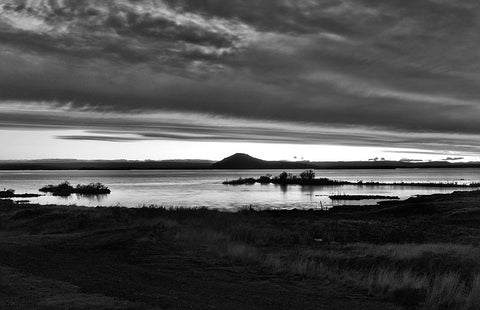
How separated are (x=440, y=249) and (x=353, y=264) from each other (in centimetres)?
443

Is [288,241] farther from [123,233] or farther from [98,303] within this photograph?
[98,303]

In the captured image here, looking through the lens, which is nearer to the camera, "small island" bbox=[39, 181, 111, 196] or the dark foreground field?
the dark foreground field

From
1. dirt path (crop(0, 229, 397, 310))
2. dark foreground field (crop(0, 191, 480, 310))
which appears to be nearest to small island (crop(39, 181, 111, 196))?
dark foreground field (crop(0, 191, 480, 310))

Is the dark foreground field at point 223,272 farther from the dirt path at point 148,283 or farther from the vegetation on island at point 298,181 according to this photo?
the vegetation on island at point 298,181

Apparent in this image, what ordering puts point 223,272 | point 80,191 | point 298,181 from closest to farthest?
point 223,272 < point 80,191 < point 298,181

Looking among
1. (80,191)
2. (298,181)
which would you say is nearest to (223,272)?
(80,191)

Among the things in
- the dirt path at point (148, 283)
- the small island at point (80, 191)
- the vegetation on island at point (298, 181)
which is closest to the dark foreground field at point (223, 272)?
the dirt path at point (148, 283)

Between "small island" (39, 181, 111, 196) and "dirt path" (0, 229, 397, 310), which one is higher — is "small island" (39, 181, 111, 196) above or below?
below

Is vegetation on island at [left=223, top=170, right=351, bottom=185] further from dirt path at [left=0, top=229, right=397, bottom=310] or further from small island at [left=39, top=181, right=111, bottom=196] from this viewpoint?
dirt path at [left=0, top=229, right=397, bottom=310]

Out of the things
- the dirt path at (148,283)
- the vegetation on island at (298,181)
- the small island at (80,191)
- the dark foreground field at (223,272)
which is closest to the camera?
the dirt path at (148,283)

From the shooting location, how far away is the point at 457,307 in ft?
36.4

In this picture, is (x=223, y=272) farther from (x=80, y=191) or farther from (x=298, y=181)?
(x=298, y=181)

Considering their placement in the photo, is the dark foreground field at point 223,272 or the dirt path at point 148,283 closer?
the dirt path at point 148,283

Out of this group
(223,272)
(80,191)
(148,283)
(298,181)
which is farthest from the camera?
(298,181)
